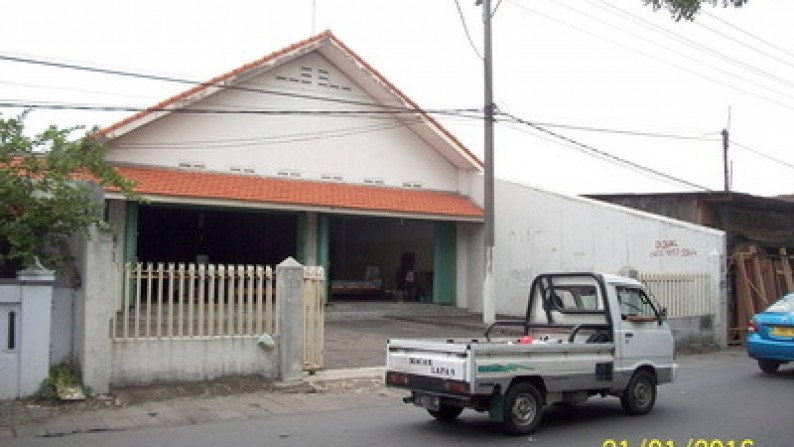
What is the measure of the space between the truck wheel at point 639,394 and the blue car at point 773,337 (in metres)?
4.44

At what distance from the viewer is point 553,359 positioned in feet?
28.0

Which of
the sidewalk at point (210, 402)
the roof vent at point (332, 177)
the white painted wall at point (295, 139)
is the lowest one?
the sidewalk at point (210, 402)

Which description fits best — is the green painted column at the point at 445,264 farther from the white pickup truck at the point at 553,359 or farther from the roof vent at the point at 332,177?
the white pickup truck at the point at 553,359

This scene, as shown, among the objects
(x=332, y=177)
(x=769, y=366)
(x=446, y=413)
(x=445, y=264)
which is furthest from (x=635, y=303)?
(x=445, y=264)

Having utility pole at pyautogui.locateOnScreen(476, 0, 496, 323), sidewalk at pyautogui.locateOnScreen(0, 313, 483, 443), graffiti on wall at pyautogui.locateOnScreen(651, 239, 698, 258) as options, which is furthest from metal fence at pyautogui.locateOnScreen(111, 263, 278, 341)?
graffiti on wall at pyautogui.locateOnScreen(651, 239, 698, 258)

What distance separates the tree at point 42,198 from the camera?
9.95 metres

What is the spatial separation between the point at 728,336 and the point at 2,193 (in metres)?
17.0

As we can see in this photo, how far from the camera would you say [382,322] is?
809 inches

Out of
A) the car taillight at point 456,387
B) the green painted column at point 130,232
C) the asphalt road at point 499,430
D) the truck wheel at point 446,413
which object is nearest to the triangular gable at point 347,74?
the green painted column at point 130,232

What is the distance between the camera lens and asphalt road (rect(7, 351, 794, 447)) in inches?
312

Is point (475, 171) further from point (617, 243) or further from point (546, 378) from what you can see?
point (546, 378)

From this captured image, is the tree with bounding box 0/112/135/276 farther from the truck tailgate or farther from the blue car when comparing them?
Answer: the blue car

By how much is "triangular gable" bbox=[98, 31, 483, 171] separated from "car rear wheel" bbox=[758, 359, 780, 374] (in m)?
10.9

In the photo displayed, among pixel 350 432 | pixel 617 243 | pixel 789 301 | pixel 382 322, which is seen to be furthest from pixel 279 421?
pixel 617 243
